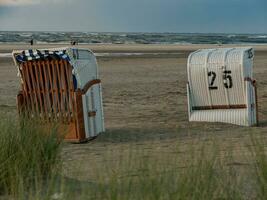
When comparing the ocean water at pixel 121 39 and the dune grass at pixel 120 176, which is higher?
the dune grass at pixel 120 176

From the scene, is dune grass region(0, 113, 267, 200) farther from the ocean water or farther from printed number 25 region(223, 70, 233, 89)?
the ocean water

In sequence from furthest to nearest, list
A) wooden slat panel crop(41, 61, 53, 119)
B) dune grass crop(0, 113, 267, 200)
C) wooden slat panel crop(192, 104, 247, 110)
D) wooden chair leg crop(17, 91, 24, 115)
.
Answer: wooden slat panel crop(192, 104, 247, 110) < wooden chair leg crop(17, 91, 24, 115) < wooden slat panel crop(41, 61, 53, 119) < dune grass crop(0, 113, 267, 200)

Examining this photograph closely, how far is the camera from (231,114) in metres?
11.8

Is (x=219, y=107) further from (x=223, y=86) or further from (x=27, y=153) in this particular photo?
(x=27, y=153)

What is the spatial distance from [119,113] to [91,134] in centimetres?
389

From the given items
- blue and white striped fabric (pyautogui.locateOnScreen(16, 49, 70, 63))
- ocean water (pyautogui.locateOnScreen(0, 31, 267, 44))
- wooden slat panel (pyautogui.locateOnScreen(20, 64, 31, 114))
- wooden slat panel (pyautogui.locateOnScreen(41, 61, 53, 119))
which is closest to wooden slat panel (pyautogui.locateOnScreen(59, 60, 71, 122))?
blue and white striped fabric (pyautogui.locateOnScreen(16, 49, 70, 63))

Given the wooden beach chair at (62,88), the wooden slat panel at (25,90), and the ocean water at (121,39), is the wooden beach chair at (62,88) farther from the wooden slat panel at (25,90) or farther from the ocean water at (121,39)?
the ocean water at (121,39)

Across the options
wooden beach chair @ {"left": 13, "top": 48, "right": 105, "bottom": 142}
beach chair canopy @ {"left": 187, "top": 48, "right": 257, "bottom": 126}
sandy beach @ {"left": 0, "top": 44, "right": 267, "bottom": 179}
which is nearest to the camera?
sandy beach @ {"left": 0, "top": 44, "right": 267, "bottom": 179}

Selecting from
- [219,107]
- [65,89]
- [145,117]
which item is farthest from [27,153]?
[145,117]

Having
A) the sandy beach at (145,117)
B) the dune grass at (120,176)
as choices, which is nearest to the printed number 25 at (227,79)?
the sandy beach at (145,117)

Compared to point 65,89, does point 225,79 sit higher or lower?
lower

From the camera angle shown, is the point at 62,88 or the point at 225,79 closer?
the point at 62,88

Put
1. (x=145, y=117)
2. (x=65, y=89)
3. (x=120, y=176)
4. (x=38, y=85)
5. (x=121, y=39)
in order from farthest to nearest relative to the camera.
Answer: (x=121, y=39) → (x=145, y=117) → (x=38, y=85) → (x=65, y=89) → (x=120, y=176)

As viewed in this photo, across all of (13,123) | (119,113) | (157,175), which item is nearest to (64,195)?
(157,175)
